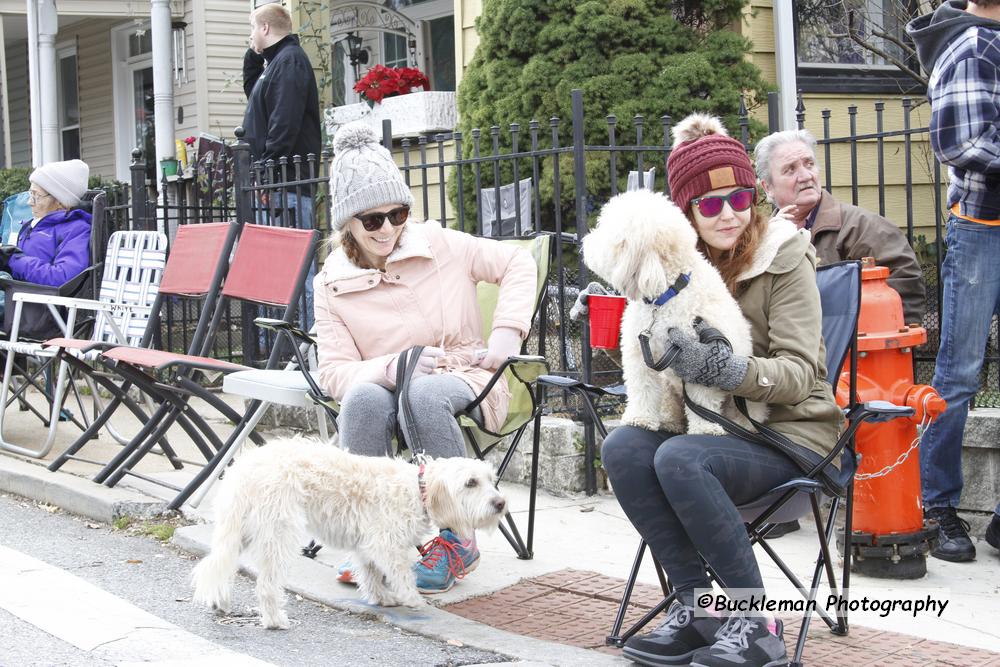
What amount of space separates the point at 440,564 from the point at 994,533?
205cm

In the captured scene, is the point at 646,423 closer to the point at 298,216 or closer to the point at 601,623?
the point at 601,623

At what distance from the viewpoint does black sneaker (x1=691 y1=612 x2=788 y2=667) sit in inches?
114

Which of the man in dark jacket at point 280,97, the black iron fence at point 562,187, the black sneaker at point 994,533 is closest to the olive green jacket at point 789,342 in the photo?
the black sneaker at point 994,533

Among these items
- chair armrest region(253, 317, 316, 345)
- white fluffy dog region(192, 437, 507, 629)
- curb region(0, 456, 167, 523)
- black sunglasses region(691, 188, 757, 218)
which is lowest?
curb region(0, 456, 167, 523)

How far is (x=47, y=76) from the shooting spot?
14297 mm

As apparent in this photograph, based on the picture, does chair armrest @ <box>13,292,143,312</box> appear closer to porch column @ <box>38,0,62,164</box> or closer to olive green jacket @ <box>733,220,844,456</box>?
olive green jacket @ <box>733,220,844,456</box>

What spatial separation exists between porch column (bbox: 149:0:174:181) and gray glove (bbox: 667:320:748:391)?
10.9 m

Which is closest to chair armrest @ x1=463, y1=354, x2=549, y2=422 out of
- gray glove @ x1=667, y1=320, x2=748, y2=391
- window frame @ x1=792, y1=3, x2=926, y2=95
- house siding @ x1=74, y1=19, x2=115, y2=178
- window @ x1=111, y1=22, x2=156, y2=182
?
gray glove @ x1=667, y1=320, x2=748, y2=391

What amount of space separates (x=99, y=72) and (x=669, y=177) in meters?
15.5

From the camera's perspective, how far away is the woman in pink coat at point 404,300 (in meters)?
3.92

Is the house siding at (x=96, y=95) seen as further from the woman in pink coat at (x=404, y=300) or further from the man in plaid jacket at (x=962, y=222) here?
the man in plaid jacket at (x=962, y=222)

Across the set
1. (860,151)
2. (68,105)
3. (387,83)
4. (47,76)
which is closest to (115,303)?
(387,83)

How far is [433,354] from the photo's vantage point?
3928 mm

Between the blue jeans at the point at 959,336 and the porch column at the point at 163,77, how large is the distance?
10.3m
